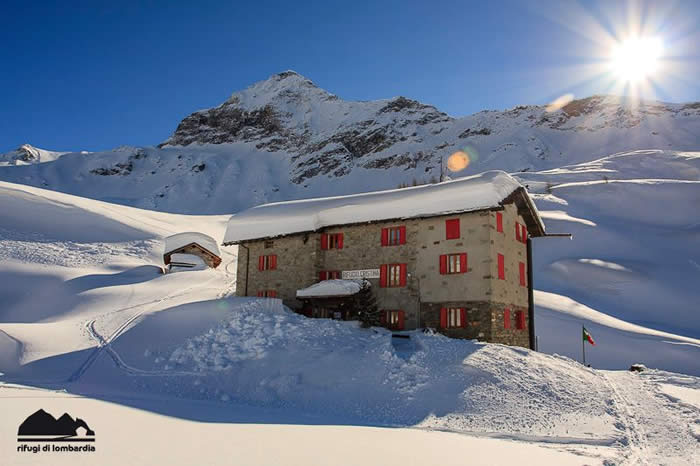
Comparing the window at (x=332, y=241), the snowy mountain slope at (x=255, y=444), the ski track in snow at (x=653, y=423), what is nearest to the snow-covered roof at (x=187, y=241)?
the window at (x=332, y=241)

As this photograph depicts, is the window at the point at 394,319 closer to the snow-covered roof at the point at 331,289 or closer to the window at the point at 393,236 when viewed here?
the snow-covered roof at the point at 331,289

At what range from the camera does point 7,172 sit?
117875 millimetres

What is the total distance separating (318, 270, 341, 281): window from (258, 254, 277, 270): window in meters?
3.04

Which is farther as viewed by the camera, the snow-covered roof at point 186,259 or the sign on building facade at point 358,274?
the snow-covered roof at point 186,259

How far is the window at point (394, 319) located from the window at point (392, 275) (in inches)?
51.4

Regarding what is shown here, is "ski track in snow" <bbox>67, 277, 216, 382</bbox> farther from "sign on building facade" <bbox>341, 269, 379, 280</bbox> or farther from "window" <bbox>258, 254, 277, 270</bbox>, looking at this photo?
"sign on building facade" <bbox>341, 269, 379, 280</bbox>

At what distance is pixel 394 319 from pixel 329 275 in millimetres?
4361

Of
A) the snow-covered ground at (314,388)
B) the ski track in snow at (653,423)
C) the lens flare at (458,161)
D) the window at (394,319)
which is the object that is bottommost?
the ski track in snow at (653,423)

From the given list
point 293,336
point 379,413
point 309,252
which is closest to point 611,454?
point 379,413

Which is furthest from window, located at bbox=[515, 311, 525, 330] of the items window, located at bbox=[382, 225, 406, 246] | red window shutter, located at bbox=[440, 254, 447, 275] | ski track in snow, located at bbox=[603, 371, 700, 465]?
window, located at bbox=[382, 225, 406, 246]

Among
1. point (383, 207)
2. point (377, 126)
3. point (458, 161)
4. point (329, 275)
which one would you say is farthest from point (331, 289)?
point (377, 126)

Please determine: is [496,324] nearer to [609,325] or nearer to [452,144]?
[609,325]

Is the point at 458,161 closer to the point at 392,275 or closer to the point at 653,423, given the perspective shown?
the point at 392,275

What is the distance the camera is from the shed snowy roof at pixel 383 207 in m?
22.7
